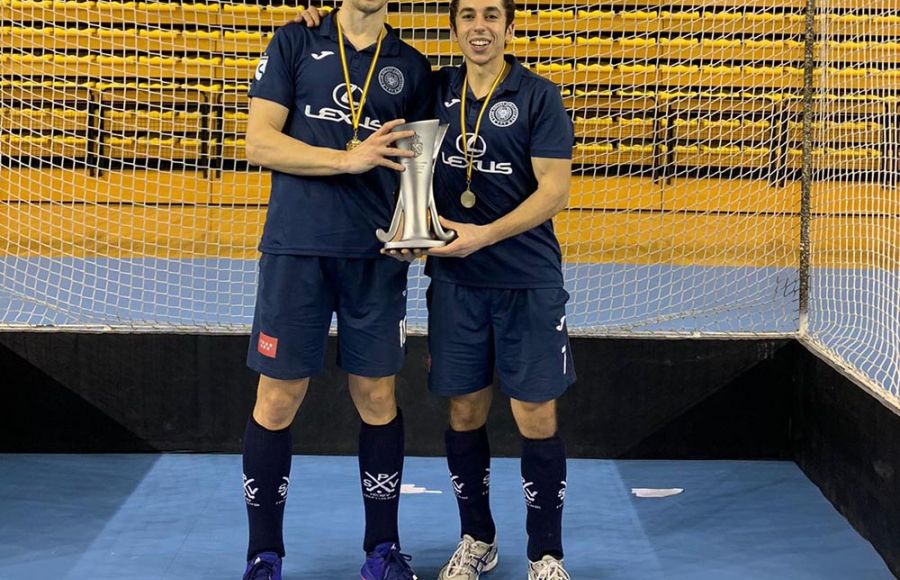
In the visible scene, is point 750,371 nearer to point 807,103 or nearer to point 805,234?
point 805,234

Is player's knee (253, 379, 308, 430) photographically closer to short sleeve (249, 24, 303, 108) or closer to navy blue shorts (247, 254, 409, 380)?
navy blue shorts (247, 254, 409, 380)

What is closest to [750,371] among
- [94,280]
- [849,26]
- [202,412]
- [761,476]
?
[761,476]

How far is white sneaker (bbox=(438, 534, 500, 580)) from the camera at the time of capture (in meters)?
2.83

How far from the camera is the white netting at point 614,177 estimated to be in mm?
4223

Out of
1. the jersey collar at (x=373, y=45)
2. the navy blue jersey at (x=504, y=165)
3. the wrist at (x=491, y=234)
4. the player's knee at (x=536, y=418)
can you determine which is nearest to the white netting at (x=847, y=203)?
the player's knee at (x=536, y=418)

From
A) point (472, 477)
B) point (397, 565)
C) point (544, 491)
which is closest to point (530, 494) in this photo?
point (544, 491)

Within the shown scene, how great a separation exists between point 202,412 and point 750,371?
6.93 feet

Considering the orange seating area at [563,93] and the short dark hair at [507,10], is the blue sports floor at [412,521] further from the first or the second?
the orange seating area at [563,93]

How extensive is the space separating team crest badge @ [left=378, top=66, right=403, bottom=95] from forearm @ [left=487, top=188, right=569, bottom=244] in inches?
16.8

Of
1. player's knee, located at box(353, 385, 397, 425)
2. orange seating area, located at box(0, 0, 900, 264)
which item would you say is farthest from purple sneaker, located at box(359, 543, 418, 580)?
orange seating area, located at box(0, 0, 900, 264)

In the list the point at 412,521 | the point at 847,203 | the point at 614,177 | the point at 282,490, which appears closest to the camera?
the point at 282,490

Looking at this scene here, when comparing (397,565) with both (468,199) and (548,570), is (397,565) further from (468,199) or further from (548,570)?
(468,199)

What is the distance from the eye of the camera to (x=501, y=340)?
8.96ft

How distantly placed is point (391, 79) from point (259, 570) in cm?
134
